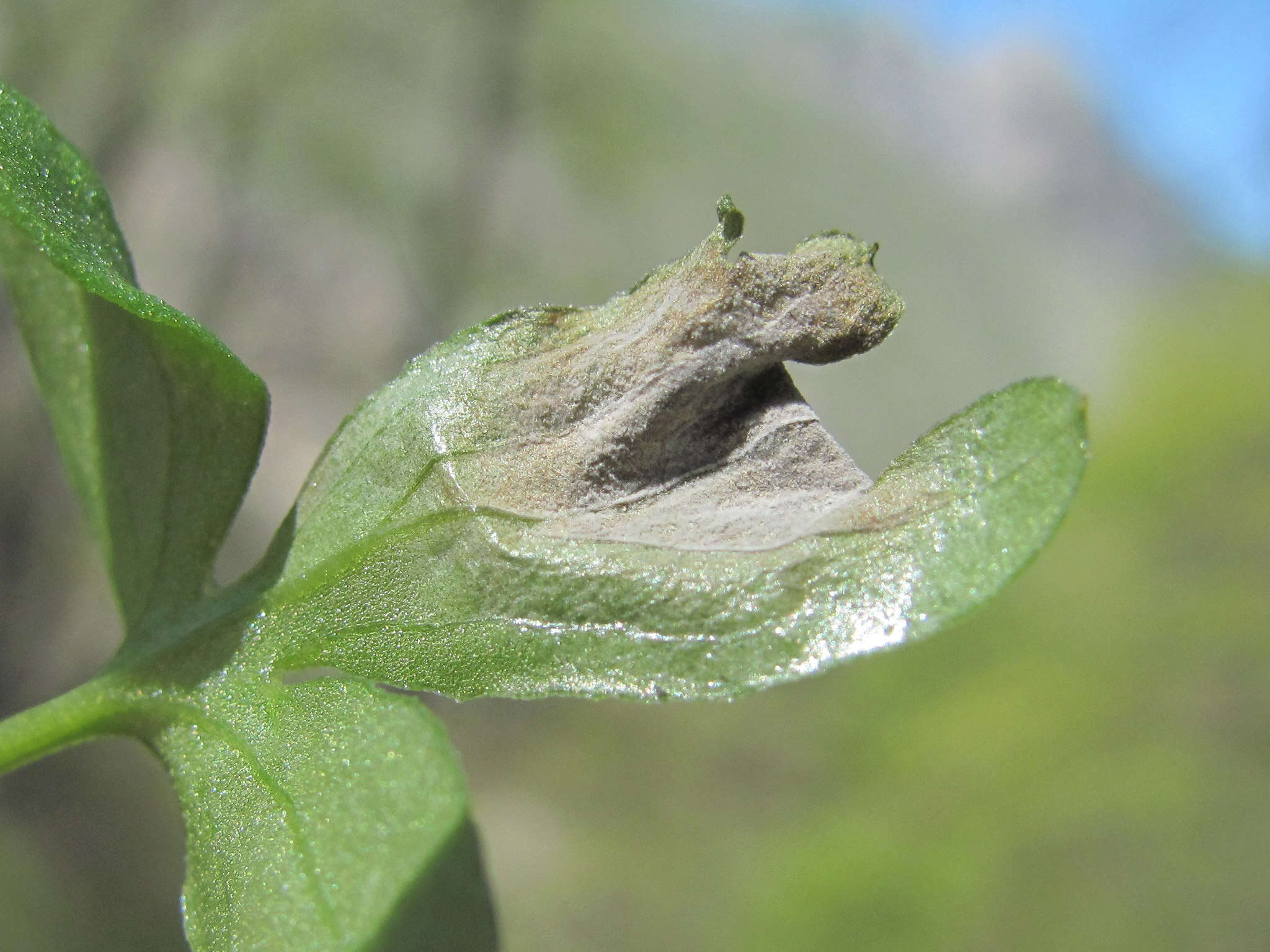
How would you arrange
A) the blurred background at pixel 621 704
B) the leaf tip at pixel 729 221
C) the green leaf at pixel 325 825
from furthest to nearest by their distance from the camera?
1. the blurred background at pixel 621 704
2. the leaf tip at pixel 729 221
3. the green leaf at pixel 325 825

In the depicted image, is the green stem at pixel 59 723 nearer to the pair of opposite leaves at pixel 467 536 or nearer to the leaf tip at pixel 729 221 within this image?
the pair of opposite leaves at pixel 467 536

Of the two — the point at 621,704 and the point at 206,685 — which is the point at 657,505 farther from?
the point at 621,704

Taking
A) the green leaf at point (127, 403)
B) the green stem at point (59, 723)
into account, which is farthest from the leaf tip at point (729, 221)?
the green stem at point (59, 723)

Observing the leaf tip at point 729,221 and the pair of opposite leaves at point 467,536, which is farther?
the leaf tip at point 729,221

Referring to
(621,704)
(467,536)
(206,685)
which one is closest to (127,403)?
(206,685)

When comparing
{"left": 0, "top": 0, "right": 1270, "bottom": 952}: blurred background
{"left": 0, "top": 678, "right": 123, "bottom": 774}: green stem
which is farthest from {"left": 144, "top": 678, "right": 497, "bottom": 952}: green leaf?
{"left": 0, "top": 0, "right": 1270, "bottom": 952}: blurred background

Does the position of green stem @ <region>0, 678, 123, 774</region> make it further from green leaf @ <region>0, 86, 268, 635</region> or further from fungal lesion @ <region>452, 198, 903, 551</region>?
fungal lesion @ <region>452, 198, 903, 551</region>

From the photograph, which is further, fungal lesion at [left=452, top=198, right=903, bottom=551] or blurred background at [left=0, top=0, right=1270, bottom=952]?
blurred background at [left=0, top=0, right=1270, bottom=952]
